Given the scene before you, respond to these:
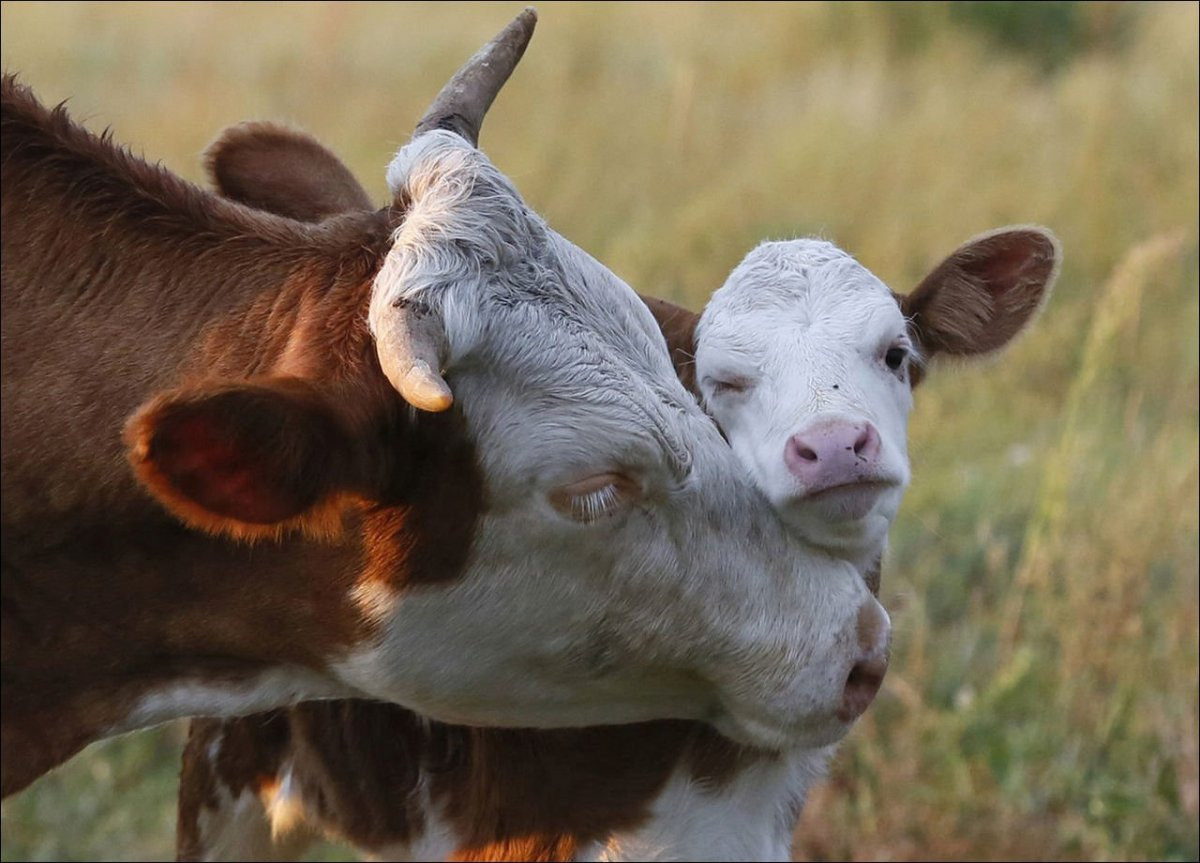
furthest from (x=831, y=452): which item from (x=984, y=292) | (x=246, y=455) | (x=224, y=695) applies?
(x=224, y=695)

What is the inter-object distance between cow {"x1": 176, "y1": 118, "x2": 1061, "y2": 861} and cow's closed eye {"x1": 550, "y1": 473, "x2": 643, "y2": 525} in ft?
1.16

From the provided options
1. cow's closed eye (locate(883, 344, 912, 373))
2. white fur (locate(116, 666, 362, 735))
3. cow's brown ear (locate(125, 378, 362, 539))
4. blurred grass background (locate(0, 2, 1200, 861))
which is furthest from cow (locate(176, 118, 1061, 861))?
cow's brown ear (locate(125, 378, 362, 539))

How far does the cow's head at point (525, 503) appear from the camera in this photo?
2713 mm

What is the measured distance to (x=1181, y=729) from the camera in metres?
5.40

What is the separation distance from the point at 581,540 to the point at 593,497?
96 mm

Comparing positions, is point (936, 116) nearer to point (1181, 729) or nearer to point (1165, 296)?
point (1165, 296)

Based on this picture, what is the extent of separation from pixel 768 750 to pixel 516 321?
3.91 feet

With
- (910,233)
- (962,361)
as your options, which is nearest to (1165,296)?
(910,233)

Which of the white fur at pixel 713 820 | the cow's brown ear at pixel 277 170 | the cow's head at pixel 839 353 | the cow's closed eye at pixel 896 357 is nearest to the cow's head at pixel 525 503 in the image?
the cow's head at pixel 839 353

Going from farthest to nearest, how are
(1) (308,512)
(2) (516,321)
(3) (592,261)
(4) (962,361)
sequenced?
(4) (962,361) < (3) (592,261) < (2) (516,321) < (1) (308,512)

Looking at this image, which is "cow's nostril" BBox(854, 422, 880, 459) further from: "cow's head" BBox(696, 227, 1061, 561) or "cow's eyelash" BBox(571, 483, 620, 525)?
"cow's eyelash" BBox(571, 483, 620, 525)

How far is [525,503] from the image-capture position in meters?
2.92

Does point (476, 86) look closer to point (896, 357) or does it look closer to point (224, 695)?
point (896, 357)

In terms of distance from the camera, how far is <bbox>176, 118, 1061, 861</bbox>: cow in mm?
3260
